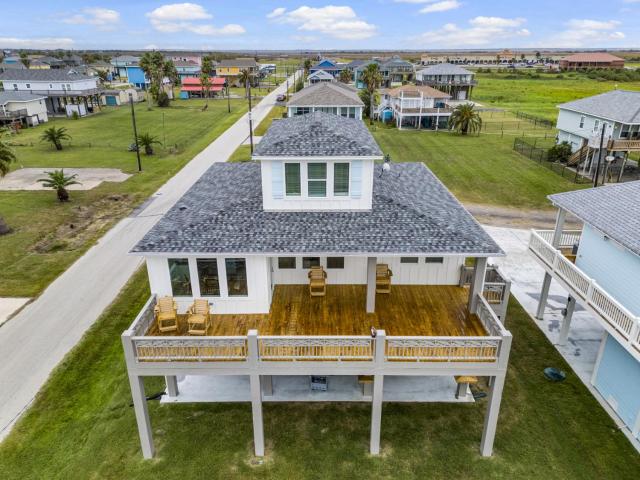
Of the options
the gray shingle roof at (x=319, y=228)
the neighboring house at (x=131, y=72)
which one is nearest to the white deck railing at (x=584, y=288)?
the gray shingle roof at (x=319, y=228)

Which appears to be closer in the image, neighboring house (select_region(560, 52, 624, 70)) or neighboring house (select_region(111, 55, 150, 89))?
neighboring house (select_region(111, 55, 150, 89))

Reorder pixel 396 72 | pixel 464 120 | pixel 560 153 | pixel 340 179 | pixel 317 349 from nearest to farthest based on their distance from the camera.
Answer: pixel 317 349
pixel 340 179
pixel 560 153
pixel 464 120
pixel 396 72

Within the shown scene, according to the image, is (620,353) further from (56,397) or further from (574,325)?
(56,397)

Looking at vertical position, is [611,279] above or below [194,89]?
below

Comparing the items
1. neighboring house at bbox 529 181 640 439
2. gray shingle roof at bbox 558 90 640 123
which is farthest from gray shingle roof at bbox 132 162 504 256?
gray shingle roof at bbox 558 90 640 123

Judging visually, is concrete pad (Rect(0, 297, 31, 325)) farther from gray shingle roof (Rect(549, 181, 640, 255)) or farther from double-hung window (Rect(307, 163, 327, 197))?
gray shingle roof (Rect(549, 181, 640, 255))

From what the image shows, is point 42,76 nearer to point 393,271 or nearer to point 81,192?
point 81,192

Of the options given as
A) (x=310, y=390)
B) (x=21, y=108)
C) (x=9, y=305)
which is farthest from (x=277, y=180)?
(x=21, y=108)

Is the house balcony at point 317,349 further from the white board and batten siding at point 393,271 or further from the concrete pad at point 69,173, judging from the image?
the concrete pad at point 69,173

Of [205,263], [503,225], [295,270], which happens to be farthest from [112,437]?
[503,225]
